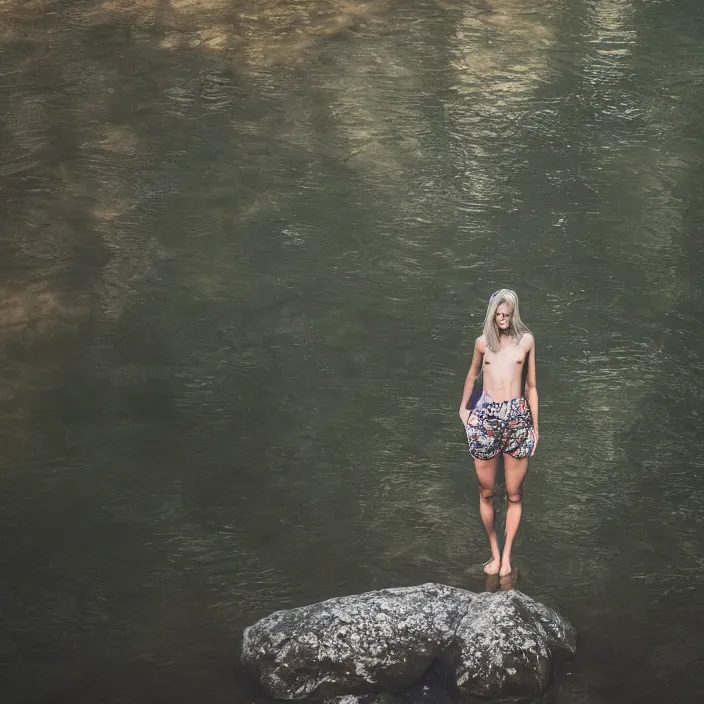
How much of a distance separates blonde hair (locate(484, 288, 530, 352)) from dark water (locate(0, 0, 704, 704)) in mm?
1551

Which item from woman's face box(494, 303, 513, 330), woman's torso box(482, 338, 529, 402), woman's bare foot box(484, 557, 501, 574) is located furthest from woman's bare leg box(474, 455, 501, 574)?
woman's face box(494, 303, 513, 330)

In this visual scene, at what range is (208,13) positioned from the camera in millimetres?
17219

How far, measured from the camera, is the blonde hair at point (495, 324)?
6691 mm

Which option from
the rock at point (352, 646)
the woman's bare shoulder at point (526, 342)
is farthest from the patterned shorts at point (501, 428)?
the rock at point (352, 646)

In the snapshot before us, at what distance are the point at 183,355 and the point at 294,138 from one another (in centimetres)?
480

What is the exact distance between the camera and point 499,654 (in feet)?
19.8

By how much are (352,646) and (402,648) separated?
0.29 metres

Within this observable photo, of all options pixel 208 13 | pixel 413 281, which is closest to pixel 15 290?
pixel 413 281

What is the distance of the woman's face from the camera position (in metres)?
6.70

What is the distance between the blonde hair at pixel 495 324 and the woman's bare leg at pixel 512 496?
2.40 feet

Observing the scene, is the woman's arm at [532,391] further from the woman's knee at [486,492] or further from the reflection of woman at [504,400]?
the woman's knee at [486,492]

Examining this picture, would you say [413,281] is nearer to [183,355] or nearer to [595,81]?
[183,355]

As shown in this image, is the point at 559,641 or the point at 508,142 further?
the point at 508,142

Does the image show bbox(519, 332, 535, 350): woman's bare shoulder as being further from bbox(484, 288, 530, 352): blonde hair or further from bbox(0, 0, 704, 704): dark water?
bbox(0, 0, 704, 704): dark water
